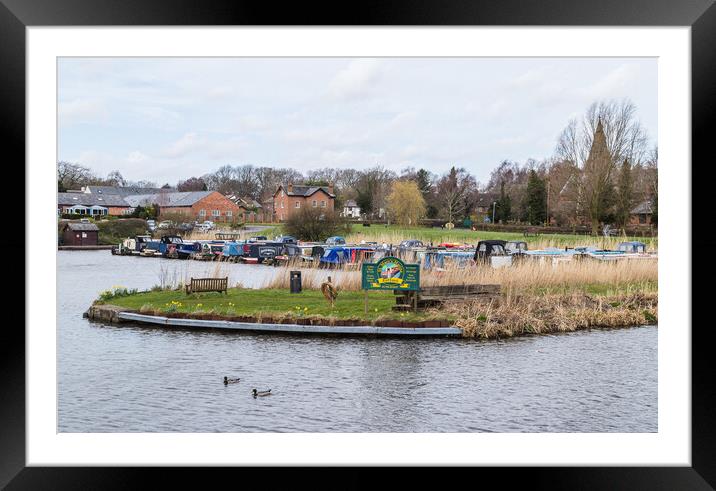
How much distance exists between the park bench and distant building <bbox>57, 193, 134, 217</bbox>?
29.7ft

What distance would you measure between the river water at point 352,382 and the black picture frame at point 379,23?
5.29ft

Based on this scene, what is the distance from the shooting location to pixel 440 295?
9938 millimetres

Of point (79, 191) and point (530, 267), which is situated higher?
point (79, 191)

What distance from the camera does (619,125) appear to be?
14.0 metres

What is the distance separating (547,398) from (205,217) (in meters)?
10.6

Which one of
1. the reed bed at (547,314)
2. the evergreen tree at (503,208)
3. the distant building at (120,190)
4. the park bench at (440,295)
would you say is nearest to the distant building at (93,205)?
the distant building at (120,190)

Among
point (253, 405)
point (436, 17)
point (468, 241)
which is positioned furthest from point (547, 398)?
point (468, 241)

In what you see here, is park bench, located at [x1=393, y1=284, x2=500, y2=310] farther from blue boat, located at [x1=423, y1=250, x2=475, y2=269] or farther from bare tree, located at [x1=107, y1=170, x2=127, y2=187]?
bare tree, located at [x1=107, y1=170, x2=127, y2=187]

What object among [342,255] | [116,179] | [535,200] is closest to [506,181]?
[535,200]

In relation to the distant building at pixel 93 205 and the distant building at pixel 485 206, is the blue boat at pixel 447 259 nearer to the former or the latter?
the distant building at pixel 485 206

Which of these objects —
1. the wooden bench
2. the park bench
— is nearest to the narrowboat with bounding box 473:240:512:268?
the park bench

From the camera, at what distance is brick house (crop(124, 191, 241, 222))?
14.6 meters

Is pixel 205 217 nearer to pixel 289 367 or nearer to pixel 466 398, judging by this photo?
pixel 289 367

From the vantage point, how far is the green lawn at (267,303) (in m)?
9.58
